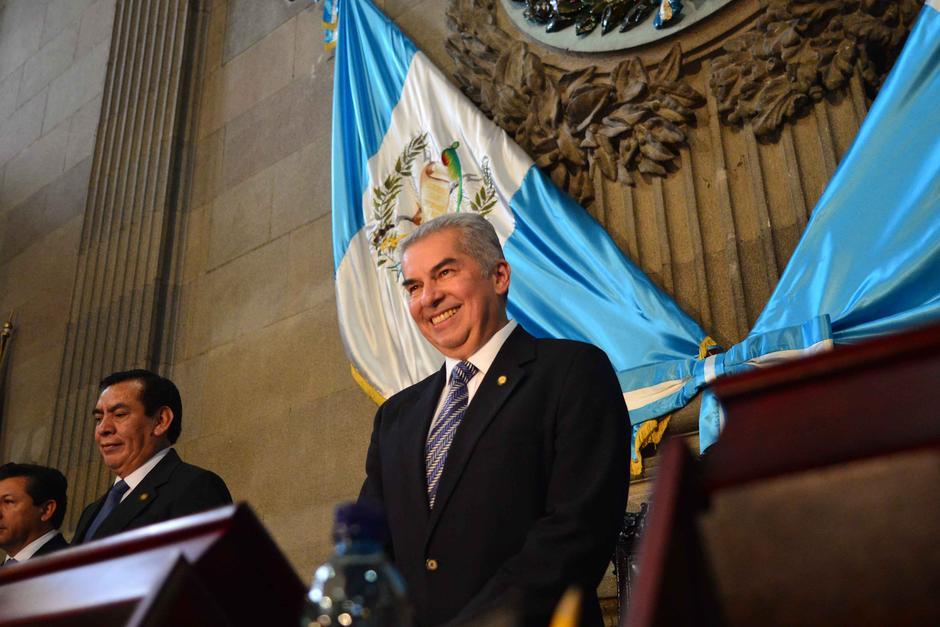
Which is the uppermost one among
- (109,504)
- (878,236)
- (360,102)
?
(360,102)

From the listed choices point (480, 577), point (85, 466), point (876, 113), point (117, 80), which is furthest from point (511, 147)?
point (117, 80)

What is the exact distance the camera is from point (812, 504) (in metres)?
0.63

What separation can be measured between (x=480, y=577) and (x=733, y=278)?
1.73m

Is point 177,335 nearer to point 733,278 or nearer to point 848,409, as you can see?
point 733,278

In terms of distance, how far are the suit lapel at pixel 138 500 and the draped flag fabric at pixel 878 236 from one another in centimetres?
141

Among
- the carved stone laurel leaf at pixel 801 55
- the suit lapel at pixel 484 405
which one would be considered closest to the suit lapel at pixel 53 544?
the suit lapel at pixel 484 405

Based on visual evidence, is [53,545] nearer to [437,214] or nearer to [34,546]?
[34,546]

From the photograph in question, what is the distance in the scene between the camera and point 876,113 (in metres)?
2.56

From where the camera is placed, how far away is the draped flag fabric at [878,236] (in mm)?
2354

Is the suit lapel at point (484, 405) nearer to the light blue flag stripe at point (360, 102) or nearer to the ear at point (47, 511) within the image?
the ear at point (47, 511)

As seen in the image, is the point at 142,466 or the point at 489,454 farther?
the point at 142,466

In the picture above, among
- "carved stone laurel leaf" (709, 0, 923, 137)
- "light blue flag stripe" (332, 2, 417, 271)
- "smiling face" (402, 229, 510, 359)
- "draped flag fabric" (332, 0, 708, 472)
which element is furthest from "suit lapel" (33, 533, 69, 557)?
"carved stone laurel leaf" (709, 0, 923, 137)

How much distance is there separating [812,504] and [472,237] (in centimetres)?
130

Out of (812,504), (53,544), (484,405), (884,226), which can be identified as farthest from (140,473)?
(812,504)
